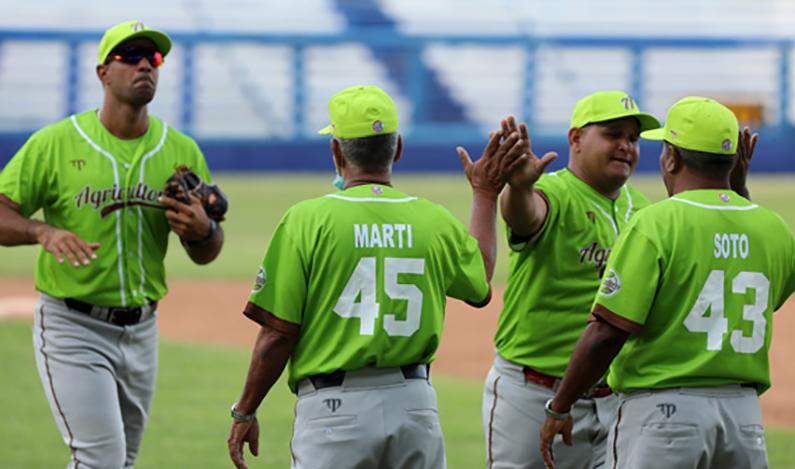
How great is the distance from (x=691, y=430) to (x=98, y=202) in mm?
2901

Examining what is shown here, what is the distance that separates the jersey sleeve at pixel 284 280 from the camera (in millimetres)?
4207

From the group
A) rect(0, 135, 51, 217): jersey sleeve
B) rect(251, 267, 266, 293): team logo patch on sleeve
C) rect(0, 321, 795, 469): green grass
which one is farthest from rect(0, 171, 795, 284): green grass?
rect(251, 267, 266, 293): team logo patch on sleeve

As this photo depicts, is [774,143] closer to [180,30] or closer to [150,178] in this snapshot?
[180,30]

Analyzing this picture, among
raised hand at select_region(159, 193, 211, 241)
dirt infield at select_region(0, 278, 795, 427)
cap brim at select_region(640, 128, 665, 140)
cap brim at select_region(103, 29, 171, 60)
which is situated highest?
cap brim at select_region(103, 29, 171, 60)

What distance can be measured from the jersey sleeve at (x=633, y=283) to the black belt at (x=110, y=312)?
2.42 metres

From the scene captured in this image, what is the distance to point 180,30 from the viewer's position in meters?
37.6

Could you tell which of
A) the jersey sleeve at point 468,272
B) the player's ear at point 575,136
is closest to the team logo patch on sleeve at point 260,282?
the jersey sleeve at point 468,272

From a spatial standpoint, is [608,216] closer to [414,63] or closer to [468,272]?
[468,272]

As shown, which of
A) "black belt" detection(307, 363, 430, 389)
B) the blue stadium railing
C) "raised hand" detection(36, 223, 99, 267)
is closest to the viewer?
"black belt" detection(307, 363, 430, 389)

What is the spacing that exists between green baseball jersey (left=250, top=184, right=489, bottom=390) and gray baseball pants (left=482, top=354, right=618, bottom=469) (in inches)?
39.7

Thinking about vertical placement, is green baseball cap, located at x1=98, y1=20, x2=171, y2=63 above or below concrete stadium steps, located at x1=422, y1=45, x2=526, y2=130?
above

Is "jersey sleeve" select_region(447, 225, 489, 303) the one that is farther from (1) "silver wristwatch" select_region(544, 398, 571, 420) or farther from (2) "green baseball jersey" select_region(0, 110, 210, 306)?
(2) "green baseball jersey" select_region(0, 110, 210, 306)

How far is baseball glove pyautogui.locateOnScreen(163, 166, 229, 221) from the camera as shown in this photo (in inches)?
226

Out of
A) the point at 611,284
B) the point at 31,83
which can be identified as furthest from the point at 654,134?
the point at 31,83
